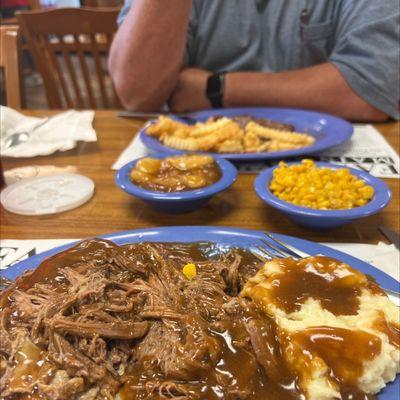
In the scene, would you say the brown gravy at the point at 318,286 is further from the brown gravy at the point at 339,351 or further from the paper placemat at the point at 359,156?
the paper placemat at the point at 359,156

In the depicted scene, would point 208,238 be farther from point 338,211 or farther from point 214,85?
point 214,85

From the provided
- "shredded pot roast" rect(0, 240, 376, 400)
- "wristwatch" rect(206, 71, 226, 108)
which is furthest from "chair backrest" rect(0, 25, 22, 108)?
"shredded pot roast" rect(0, 240, 376, 400)

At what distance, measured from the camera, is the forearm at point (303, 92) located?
2.85 m

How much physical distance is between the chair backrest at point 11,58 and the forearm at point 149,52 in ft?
2.28

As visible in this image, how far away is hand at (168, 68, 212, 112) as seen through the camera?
10.2ft

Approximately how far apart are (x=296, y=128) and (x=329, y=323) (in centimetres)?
Result: 188

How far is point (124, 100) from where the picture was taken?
314 cm

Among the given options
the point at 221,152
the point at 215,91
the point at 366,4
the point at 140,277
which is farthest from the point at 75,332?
the point at 366,4

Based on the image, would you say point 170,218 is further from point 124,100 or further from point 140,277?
point 124,100

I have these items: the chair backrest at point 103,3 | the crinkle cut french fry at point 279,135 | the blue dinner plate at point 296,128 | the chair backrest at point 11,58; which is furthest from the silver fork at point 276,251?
the chair backrest at point 103,3

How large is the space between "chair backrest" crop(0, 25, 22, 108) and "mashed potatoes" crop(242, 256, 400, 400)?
277cm

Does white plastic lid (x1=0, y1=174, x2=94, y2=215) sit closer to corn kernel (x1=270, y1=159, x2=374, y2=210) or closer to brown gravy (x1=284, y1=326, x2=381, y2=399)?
corn kernel (x1=270, y1=159, x2=374, y2=210)

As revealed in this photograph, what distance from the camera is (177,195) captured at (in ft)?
5.55

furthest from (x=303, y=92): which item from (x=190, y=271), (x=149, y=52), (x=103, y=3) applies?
(x=103, y=3)
